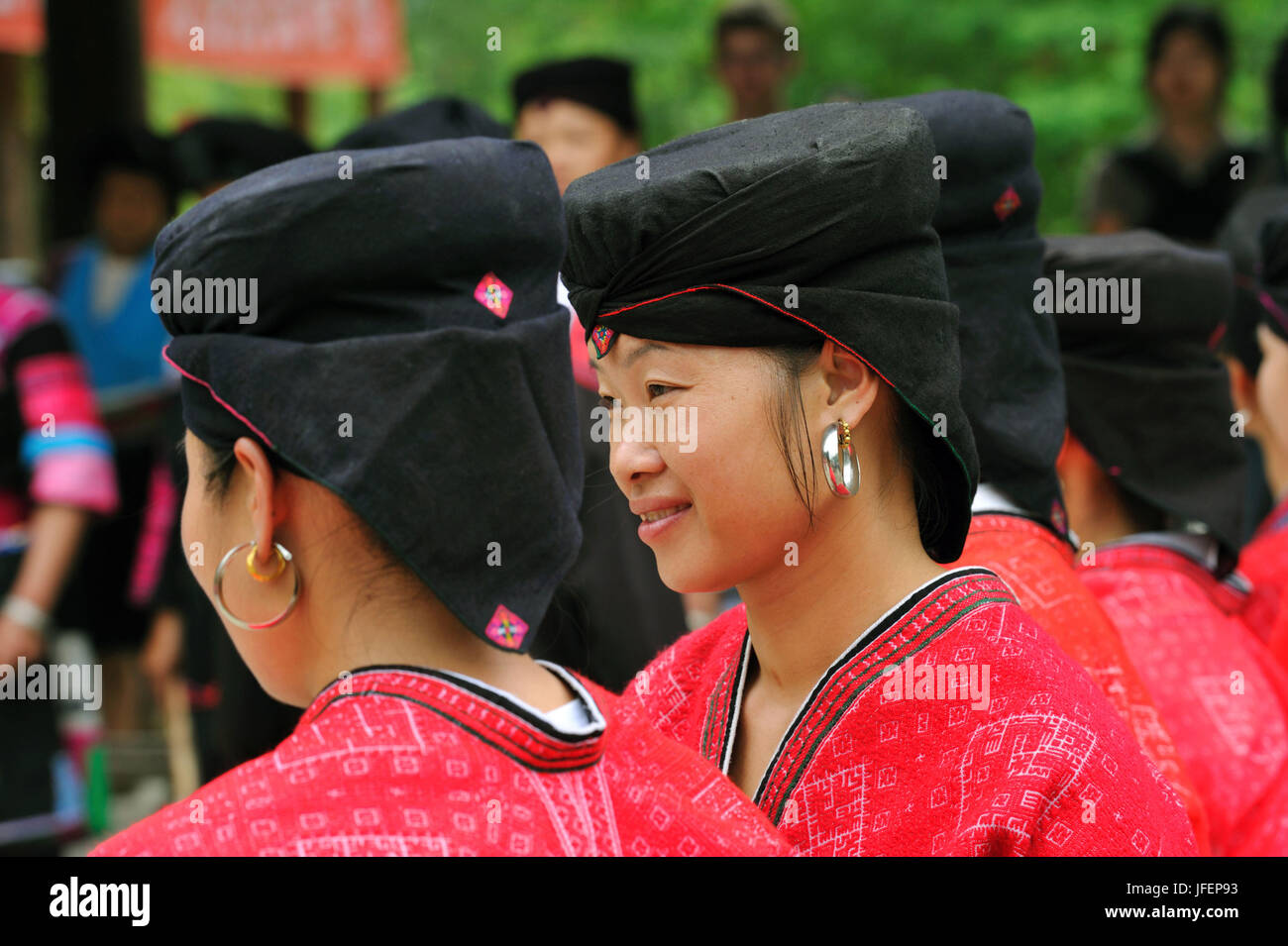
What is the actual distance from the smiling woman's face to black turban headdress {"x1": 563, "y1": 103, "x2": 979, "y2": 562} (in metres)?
0.03

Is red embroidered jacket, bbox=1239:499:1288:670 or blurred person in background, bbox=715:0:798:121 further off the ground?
blurred person in background, bbox=715:0:798:121

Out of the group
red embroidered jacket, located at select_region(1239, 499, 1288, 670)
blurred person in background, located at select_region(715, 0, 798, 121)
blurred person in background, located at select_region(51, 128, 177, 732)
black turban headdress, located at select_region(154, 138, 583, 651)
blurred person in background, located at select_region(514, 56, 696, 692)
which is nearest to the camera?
black turban headdress, located at select_region(154, 138, 583, 651)

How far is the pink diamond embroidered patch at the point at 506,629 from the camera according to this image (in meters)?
1.64

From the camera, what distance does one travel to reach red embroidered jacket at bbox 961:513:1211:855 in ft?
7.25

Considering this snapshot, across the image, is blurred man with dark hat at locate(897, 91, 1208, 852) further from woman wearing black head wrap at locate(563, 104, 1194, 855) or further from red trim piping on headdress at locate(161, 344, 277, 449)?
red trim piping on headdress at locate(161, 344, 277, 449)

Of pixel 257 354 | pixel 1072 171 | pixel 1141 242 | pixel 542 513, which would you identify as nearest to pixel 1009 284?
pixel 1141 242

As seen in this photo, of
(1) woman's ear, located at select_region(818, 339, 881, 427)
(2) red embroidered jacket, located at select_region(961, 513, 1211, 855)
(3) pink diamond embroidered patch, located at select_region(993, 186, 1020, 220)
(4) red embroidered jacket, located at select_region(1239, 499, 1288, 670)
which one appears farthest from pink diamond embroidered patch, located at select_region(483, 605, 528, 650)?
(4) red embroidered jacket, located at select_region(1239, 499, 1288, 670)

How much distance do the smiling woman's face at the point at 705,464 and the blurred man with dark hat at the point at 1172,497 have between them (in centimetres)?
98

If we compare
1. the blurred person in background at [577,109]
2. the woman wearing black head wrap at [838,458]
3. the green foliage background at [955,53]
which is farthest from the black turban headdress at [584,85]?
the green foliage background at [955,53]

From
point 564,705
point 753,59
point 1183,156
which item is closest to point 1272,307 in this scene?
point 564,705

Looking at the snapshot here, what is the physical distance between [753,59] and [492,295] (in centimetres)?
535

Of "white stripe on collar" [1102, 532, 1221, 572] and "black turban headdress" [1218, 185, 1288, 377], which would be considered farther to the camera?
"black turban headdress" [1218, 185, 1288, 377]

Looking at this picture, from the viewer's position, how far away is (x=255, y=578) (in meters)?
1.71

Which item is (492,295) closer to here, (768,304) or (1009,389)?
(768,304)
